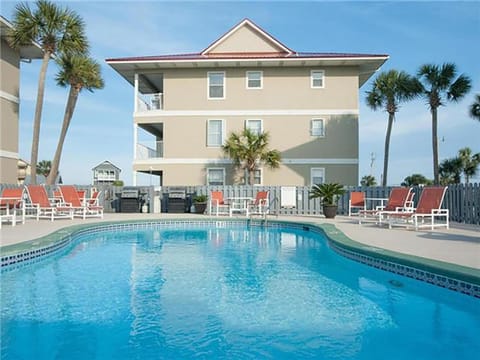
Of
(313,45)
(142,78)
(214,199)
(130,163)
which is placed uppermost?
(313,45)

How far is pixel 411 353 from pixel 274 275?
3121mm

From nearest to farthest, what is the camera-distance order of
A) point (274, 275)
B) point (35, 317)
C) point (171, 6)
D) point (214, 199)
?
point (35, 317) < point (274, 275) < point (171, 6) < point (214, 199)

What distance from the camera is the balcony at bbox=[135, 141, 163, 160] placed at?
68.1 ft

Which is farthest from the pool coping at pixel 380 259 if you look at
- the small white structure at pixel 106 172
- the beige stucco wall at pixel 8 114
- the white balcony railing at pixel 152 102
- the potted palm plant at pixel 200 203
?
the small white structure at pixel 106 172

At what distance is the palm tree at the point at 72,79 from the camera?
→ 20.6 m

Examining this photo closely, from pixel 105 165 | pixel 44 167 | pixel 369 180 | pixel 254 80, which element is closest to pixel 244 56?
pixel 254 80

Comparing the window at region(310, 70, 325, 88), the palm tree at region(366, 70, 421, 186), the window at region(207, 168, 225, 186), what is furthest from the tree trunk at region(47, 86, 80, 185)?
the palm tree at region(366, 70, 421, 186)

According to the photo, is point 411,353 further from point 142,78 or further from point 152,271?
point 142,78

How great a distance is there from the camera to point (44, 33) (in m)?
19.1

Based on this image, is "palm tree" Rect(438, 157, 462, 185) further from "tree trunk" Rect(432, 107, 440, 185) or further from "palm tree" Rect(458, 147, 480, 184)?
"tree trunk" Rect(432, 107, 440, 185)

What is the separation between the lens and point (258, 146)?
63.7 feet

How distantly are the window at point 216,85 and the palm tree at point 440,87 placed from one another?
1001cm

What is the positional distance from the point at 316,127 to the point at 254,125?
327cm

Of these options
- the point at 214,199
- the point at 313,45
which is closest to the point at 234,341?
the point at 214,199
